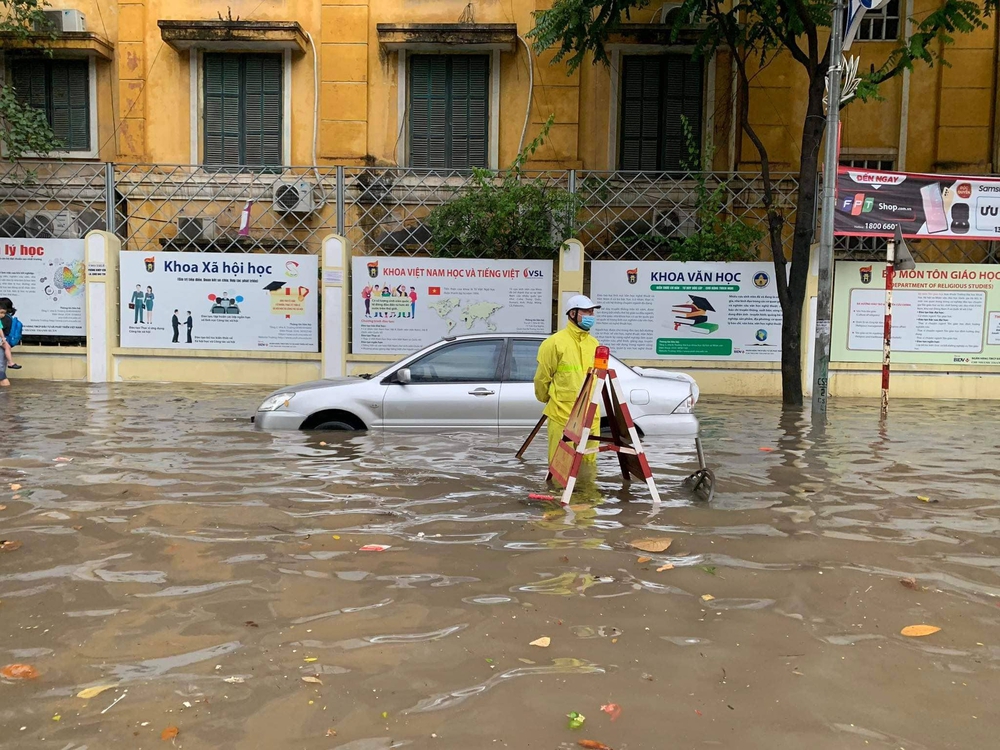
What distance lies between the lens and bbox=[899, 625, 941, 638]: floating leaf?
4113mm

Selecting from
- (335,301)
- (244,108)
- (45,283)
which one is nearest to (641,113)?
(335,301)

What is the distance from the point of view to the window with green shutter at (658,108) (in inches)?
682

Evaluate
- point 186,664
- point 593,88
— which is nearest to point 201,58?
point 593,88

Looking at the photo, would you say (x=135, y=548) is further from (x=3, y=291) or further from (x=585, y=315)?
(x=3, y=291)

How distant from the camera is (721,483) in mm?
7402

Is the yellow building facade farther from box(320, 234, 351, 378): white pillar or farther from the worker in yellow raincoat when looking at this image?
the worker in yellow raincoat

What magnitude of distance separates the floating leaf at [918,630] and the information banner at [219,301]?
40.8 feet

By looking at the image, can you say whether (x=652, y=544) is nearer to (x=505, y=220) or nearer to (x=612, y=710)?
(x=612, y=710)

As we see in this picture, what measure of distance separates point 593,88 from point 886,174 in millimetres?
5919

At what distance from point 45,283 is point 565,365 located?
12.2 meters

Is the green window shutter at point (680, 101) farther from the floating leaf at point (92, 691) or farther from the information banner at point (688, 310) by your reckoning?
the floating leaf at point (92, 691)

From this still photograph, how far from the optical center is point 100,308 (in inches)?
603

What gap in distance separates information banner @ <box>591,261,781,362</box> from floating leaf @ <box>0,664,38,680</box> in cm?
1218

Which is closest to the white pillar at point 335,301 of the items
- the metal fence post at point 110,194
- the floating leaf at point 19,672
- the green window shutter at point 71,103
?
the metal fence post at point 110,194
